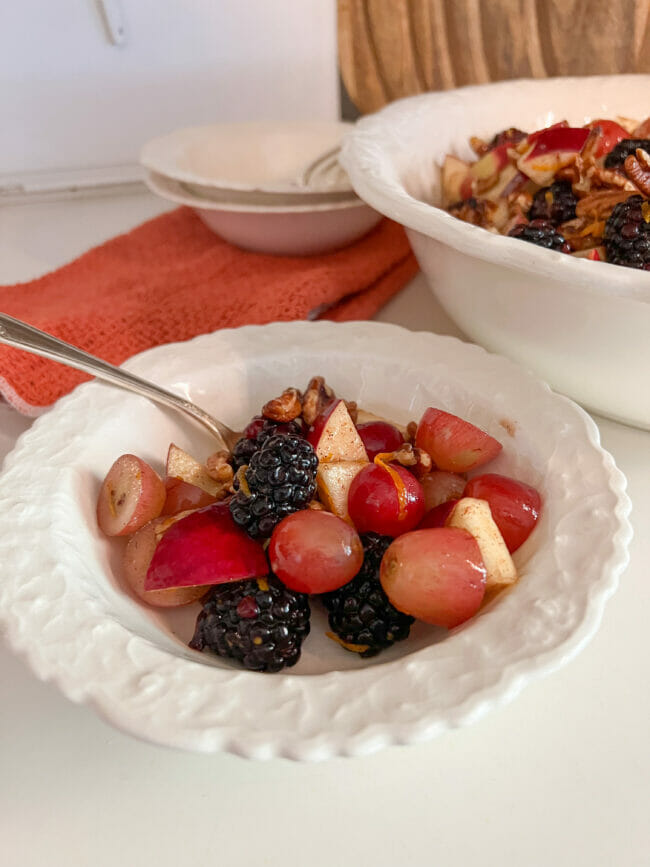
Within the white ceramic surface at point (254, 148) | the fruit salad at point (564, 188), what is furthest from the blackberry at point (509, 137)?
the white ceramic surface at point (254, 148)

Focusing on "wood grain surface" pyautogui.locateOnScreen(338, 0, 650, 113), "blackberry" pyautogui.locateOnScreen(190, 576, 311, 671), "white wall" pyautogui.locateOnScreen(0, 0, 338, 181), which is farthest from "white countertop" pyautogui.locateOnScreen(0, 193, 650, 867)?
"white wall" pyautogui.locateOnScreen(0, 0, 338, 181)

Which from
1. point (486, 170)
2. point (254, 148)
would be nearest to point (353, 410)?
point (486, 170)

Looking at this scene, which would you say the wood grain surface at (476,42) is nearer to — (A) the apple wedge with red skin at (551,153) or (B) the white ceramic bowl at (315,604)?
(A) the apple wedge with red skin at (551,153)

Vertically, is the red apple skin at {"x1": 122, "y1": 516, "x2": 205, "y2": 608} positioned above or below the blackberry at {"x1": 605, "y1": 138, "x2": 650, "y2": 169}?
below

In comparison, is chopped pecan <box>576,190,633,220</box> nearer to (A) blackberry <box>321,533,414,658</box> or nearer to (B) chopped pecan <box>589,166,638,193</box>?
(B) chopped pecan <box>589,166,638,193</box>

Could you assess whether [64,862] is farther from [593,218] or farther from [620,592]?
[593,218]

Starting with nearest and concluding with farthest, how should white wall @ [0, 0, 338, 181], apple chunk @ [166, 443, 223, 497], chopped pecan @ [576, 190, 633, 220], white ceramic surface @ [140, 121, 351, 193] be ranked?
apple chunk @ [166, 443, 223, 497]
chopped pecan @ [576, 190, 633, 220]
white ceramic surface @ [140, 121, 351, 193]
white wall @ [0, 0, 338, 181]

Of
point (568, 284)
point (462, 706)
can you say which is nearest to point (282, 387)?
point (568, 284)
